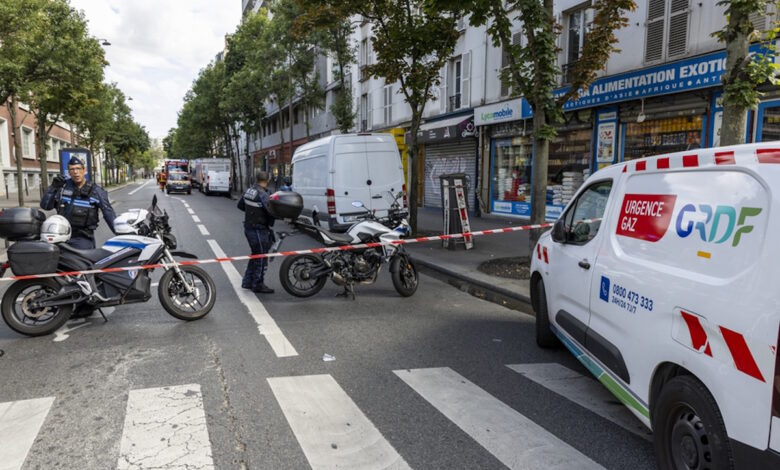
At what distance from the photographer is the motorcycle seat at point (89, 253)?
224 inches

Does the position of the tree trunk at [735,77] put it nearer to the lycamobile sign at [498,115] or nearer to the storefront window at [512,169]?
the storefront window at [512,169]

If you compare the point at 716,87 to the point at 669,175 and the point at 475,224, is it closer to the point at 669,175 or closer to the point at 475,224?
the point at 475,224

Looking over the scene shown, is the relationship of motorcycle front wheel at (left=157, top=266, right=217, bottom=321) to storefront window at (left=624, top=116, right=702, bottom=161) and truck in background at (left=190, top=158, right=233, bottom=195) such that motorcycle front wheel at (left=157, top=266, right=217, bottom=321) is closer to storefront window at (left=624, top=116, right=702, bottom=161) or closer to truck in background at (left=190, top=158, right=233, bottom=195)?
storefront window at (left=624, top=116, right=702, bottom=161)

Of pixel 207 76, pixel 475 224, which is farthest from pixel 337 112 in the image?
pixel 207 76

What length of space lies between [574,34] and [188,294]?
13081mm

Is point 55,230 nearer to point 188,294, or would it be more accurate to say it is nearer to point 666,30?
point 188,294

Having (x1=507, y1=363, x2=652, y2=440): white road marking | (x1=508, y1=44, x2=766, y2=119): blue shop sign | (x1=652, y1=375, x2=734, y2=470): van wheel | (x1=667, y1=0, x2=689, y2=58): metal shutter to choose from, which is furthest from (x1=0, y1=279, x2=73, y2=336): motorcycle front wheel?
(x1=667, y1=0, x2=689, y2=58): metal shutter

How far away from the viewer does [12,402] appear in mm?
3947

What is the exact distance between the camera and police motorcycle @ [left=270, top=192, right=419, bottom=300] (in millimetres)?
7355

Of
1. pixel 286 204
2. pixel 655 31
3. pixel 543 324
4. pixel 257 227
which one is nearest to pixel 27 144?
pixel 257 227

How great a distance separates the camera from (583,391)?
428 cm

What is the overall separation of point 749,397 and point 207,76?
53.9m

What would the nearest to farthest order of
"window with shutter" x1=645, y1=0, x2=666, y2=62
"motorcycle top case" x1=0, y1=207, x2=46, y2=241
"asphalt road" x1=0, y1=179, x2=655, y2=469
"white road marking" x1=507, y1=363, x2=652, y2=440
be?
"asphalt road" x1=0, y1=179, x2=655, y2=469 → "white road marking" x1=507, y1=363, x2=652, y2=440 → "motorcycle top case" x1=0, y1=207, x2=46, y2=241 → "window with shutter" x1=645, y1=0, x2=666, y2=62

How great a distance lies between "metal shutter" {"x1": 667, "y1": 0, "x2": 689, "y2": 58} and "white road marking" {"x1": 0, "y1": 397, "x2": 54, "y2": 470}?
12.9 m
